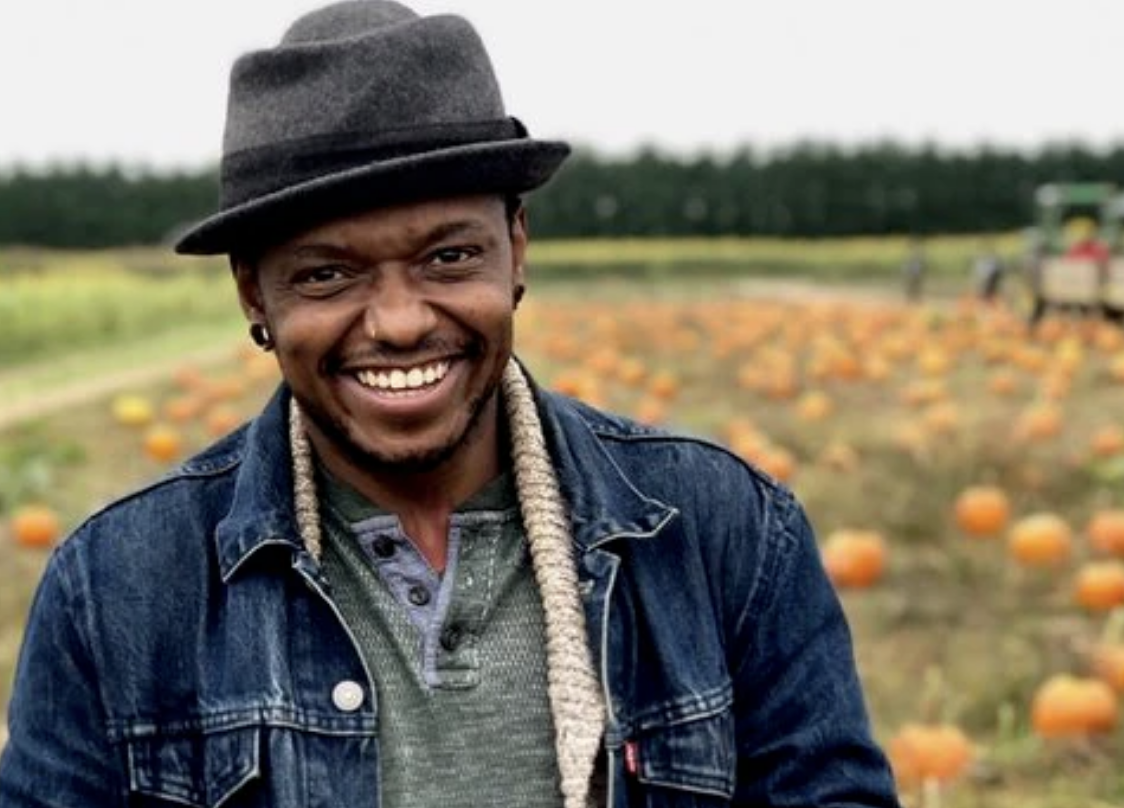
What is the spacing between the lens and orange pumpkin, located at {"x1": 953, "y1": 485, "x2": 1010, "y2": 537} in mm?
6621

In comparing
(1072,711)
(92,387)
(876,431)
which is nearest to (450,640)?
(1072,711)

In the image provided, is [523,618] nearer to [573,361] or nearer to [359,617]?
[359,617]

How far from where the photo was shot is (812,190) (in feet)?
149

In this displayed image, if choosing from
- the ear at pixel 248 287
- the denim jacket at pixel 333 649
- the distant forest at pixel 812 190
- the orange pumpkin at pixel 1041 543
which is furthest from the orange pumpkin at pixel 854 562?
the distant forest at pixel 812 190

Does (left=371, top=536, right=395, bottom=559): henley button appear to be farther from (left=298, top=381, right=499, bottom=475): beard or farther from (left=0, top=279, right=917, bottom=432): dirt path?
(left=0, top=279, right=917, bottom=432): dirt path

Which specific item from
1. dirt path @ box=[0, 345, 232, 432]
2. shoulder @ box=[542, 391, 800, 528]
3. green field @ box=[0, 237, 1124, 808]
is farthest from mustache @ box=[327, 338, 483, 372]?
dirt path @ box=[0, 345, 232, 432]

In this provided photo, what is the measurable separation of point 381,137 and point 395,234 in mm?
97

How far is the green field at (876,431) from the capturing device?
4875 mm

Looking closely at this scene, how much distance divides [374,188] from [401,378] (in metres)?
0.20

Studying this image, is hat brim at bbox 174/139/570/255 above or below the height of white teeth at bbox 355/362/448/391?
above

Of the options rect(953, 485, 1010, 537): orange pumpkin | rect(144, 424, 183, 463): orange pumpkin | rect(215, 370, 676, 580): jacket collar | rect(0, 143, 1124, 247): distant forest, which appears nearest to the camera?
rect(215, 370, 676, 580): jacket collar

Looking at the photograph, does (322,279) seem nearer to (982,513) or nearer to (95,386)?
(982,513)

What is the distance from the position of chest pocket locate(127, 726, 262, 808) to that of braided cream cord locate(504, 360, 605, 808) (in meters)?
0.30

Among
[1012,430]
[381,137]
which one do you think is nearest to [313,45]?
[381,137]
